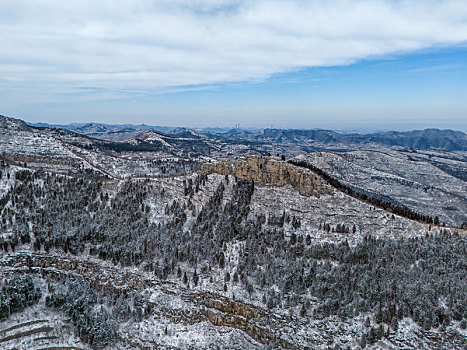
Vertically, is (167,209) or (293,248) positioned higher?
(167,209)

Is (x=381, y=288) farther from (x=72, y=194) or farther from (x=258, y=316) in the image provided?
(x=72, y=194)

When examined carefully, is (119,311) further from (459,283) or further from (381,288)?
(459,283)

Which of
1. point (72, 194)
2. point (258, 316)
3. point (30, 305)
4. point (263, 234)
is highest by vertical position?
point (72, 194)

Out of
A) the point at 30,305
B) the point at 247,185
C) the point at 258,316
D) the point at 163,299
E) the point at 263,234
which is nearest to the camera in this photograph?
the point at 30,305

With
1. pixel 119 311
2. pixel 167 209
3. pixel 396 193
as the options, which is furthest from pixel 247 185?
pixel 396 193

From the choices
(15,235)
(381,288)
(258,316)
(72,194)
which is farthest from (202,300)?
(72,194)

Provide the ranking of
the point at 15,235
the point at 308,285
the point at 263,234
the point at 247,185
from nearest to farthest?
the point at 308,285
the point at 15,235
the point at 263,234
the point at 247,185

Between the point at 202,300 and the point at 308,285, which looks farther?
the point at 308,285
